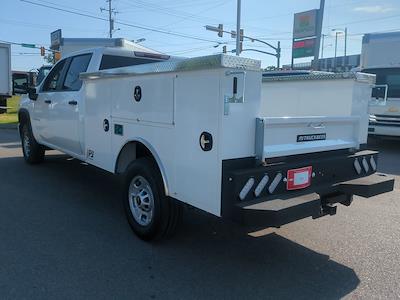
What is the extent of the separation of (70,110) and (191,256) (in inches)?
121

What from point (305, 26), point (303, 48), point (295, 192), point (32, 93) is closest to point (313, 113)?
point (295, 192)

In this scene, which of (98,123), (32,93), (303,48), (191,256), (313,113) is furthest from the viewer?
(303,48)

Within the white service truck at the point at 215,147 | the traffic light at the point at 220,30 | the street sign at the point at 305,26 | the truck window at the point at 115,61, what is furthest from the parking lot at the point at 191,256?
the street sign at the point at 305,26

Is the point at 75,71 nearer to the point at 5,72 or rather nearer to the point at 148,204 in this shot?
the point at 148,204

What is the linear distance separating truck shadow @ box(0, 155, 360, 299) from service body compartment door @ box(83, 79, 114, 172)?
0.69 meters

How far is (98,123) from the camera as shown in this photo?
17.4 ft

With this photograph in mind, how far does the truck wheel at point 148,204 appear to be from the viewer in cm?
411

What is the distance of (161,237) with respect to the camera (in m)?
4.23

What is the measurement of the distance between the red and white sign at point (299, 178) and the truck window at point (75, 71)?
138 inches

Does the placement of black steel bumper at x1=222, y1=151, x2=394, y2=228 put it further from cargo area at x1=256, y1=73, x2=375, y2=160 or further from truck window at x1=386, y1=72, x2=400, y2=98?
truck window at x1=386, y1=72, x2=400, y2=98

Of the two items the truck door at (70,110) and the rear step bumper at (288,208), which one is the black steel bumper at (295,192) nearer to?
the rear step bumper at (288,208)

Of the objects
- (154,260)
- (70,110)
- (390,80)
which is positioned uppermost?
(390,80)

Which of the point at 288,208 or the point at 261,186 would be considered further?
the point at 261,186

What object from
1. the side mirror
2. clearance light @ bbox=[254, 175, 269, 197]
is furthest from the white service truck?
the side mirror
